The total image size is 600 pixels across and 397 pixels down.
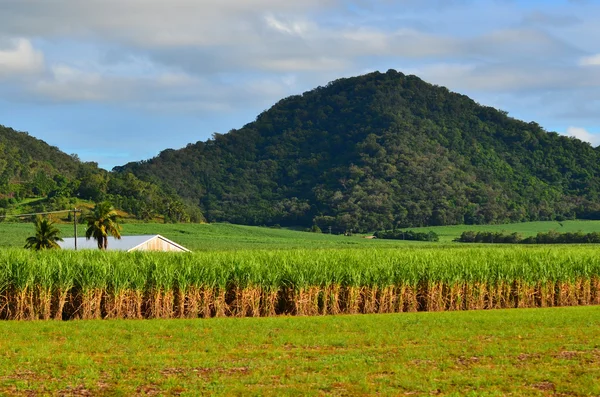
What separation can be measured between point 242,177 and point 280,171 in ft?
25.0

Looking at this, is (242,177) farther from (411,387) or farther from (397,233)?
(411,387)

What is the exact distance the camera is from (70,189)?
365ft

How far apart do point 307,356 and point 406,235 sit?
98.4m

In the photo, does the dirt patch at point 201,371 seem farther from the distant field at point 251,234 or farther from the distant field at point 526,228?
the distant field at point 526,228

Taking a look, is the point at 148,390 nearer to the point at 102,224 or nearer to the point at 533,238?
the point at 102,224

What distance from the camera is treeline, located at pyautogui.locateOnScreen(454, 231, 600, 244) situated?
331 ft

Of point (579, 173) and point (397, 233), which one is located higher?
point (579, 173)

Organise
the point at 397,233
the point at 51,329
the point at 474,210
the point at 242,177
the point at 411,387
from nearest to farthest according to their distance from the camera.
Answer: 1. the point at 411,387
2. the point at 51,329
3. the point at 397,233
4. the point at 474,210
5. the point at 242,177

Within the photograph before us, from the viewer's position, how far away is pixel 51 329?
22.5 m

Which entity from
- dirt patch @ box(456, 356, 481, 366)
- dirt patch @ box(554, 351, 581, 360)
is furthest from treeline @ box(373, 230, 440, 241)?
dirt patch @ box(456, 356, 481, 366)

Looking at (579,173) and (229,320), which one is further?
(579,173)

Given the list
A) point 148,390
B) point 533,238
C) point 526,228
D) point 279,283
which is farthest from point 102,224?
point 526,228

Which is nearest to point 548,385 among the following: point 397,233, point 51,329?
point 51,329

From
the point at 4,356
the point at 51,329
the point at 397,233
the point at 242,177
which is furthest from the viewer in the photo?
the point at 242,177
